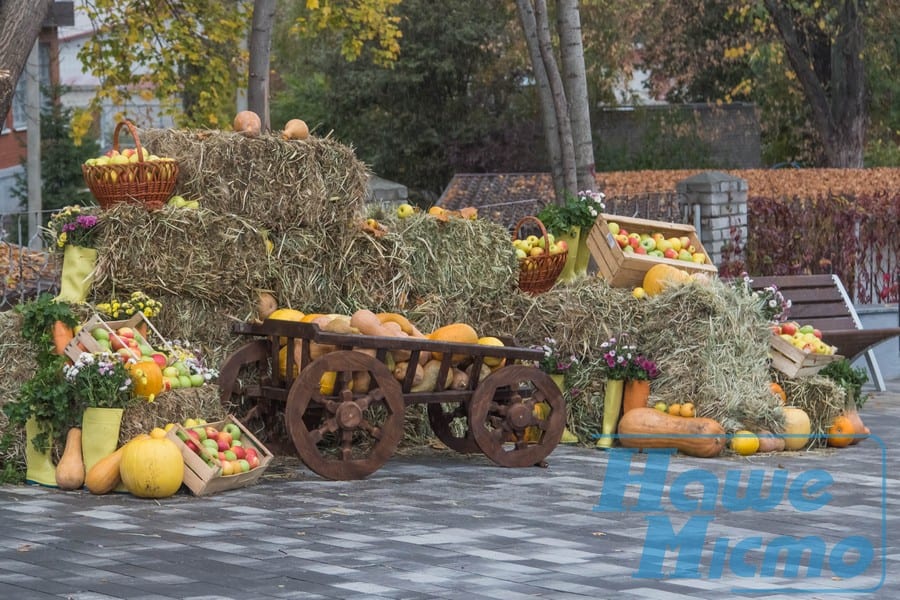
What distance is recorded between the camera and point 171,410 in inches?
349

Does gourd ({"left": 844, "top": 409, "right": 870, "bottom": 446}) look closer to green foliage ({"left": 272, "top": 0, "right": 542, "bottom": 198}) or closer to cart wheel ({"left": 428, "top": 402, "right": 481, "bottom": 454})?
cart wheel ({"left": 428, "top": 402, "right": 481, "bottom": 454})

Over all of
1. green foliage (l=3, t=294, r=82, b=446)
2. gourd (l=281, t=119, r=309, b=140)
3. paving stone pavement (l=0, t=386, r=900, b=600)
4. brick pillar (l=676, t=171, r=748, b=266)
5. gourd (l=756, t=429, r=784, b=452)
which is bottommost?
paving stone pavement (l=0, t=386, r=900, b=600)

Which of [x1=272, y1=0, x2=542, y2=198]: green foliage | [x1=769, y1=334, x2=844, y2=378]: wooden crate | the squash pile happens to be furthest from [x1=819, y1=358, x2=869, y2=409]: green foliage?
[x1=272, y1=0, x2=542, y2=198]: green foliage

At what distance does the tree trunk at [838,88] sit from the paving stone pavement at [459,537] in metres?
20.3

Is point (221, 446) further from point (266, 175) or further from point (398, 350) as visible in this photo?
point (266, 175)

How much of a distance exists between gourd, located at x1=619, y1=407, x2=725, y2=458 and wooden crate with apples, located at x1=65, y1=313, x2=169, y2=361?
3.24 meters

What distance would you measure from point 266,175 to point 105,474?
253cm

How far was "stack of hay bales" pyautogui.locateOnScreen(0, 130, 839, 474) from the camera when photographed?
9.81 metres

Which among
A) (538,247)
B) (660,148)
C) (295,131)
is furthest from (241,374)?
(660,148)

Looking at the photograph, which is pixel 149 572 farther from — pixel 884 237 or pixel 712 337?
pixel 884 237

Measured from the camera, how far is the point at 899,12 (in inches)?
1114

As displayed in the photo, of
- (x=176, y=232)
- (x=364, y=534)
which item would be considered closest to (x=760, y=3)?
(x=176, y=232)

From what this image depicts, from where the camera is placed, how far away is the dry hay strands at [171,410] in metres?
8.75

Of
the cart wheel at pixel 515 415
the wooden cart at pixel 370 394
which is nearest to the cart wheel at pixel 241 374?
the wooden cart at pixel 370 394
